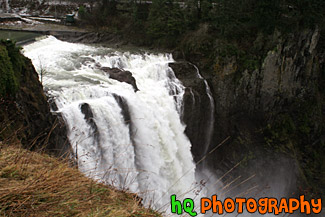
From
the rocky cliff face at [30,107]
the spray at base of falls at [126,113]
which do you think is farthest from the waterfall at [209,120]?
the rocky cliff face at [30,107]

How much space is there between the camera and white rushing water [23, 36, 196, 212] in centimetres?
947

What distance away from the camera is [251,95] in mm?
16953

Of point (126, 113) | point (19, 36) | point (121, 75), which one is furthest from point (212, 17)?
point (19, 36)

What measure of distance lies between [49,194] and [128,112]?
8514 mm

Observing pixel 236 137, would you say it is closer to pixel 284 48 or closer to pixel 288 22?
pixel 284 48

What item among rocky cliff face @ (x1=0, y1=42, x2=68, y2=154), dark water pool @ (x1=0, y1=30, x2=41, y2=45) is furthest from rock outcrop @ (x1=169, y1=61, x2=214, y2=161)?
dark water pool @ (x1=0, y1=30, x2=41, y2=45)

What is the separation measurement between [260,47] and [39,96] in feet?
44.0

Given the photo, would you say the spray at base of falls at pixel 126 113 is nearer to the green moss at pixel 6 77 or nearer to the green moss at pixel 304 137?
the green moss at pixel 6 77

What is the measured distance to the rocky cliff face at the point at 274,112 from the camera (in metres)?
16.5

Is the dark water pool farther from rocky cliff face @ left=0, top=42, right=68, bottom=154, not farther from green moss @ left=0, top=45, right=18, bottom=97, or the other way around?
green moss @ left=0, top=45, right=18, bottom=97

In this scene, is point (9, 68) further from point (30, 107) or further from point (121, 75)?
point (121, 75)

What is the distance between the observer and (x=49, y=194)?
243 centimetres

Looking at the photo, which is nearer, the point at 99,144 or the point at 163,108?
the point at 99,144

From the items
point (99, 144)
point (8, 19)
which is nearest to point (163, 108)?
point (99, 144)
